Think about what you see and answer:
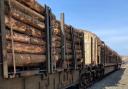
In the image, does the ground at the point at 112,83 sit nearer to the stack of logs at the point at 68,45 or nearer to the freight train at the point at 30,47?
the stack of logs at the point at 68,45

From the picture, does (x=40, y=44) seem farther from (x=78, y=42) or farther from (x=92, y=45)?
(x=92, y=45)

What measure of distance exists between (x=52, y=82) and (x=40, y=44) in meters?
1.77

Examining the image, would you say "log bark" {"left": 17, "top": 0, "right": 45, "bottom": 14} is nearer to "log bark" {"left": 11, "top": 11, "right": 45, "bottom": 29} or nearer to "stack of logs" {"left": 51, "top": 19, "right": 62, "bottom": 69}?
"log bark" {"left": 11, "top": 11, "right": 45, "bottom": 29}

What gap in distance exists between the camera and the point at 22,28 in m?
6.37

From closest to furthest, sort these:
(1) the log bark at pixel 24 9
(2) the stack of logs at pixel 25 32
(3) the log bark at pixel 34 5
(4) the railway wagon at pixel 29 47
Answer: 1. (4) the railway wagon at pixel 29 47
2. (2) the stack of logs at pixel 25 32
3. (1) the log bark at pixel 24 9
4. (3) the log bark at pixel 34 5

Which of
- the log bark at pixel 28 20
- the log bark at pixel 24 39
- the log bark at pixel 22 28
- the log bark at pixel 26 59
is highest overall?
the log bark at pixel 28 20

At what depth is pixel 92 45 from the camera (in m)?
17.2

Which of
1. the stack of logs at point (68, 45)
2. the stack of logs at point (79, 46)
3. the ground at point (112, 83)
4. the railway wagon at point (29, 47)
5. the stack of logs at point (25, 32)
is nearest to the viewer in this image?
the railway wagon at point (29, 47)

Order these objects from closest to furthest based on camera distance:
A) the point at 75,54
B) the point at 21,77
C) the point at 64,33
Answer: the point at 21,77, the point at 64,33, the point at 75,54

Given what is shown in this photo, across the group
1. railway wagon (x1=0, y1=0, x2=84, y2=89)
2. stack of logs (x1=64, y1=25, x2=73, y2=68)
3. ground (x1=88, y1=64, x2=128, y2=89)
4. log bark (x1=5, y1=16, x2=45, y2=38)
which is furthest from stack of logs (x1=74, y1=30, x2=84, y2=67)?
log bark (x1=5, y1=16, x2=45, y2=38)

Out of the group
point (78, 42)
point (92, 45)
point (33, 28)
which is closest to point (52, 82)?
point (33, 28)

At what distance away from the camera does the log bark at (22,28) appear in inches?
224

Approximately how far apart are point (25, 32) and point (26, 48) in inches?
13.4

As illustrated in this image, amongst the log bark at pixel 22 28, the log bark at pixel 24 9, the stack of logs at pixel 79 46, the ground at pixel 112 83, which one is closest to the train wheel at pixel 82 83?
the stack of logs at pixel 79 46
